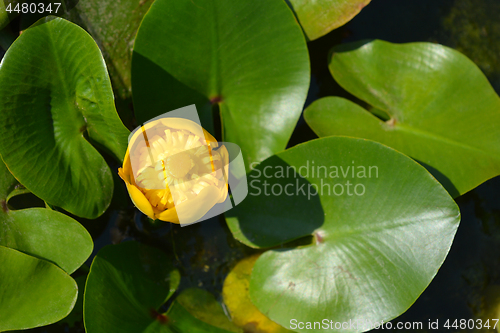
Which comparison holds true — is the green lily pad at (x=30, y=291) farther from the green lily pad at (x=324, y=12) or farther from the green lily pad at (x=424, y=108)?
the green lily pad at (x=324, y=12)

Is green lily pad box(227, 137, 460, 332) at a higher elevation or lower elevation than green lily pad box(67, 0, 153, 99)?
lower

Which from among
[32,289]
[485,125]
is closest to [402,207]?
[485,125]

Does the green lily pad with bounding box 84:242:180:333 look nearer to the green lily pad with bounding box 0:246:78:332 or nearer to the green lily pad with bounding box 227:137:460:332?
the green lily pad with bounding box 0:246:78:332

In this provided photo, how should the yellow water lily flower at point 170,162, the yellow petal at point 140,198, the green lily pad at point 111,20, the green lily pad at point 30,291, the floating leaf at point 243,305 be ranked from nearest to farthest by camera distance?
the yellow petal at point 140,198, the yellow water lily flower at point 170,162, the green lily pad at point 30,291, the green lily pad at point 111,20, the floating leaf at point 243,305

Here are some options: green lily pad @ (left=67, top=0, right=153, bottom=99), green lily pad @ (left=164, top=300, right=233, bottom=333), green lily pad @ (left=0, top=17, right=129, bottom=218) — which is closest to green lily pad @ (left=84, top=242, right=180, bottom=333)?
green lily pad @ (left=164, top=300, right=233, bottom=333)

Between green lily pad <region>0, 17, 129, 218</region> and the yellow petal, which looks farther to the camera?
green lily pad <region>0, 17, 129, 218</region>

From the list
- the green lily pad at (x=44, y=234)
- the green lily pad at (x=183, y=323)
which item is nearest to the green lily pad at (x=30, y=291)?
the green lily pad at (x=44, y=234)

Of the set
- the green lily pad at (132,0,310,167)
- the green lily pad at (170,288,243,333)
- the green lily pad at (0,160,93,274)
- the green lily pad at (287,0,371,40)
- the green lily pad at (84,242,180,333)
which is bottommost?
the green lily pad at (170,288,243,333)
